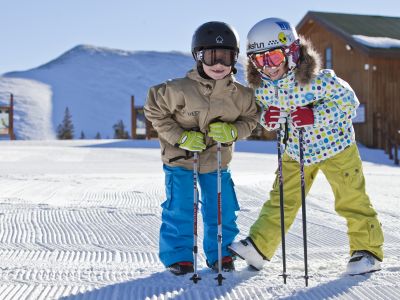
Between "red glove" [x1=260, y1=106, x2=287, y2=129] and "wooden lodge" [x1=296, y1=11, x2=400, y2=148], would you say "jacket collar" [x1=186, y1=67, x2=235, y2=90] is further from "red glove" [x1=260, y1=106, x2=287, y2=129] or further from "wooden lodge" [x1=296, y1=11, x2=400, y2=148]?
"wooden lodge" [x1=296, y1=11, x2=400, y2=148]

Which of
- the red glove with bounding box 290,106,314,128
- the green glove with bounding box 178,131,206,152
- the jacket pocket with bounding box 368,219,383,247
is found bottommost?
the jacket pocket with bounding box 368,219,383,247

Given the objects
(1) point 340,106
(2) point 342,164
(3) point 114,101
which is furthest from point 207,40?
(3) point 114,101

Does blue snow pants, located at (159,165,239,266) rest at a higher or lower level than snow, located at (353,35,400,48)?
lower

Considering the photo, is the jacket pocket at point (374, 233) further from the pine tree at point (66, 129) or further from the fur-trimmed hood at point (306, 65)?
the pine tree at point (66, 129)

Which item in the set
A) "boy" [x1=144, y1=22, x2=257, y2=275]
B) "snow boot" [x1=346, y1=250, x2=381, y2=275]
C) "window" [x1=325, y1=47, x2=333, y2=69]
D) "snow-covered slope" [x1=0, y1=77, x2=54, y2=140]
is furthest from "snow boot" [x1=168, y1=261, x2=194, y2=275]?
"snow-covered slope" [x1=0, y1=77, x2=54, y2=140]

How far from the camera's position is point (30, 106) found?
72.1 meters

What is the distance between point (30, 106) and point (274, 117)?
2823 inches

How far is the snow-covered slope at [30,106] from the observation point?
64375 millimetres

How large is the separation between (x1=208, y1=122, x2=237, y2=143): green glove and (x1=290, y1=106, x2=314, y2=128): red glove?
14.2 inches

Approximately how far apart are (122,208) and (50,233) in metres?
1.53

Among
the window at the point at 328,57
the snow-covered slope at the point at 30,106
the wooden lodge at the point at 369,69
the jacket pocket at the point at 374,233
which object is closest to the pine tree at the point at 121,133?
the window at the point at 328,57

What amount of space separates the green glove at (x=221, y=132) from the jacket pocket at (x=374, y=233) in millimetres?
953

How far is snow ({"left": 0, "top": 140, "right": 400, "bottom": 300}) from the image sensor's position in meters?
2.97

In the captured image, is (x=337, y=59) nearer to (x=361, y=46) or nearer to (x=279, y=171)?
(x=361, y=46)
